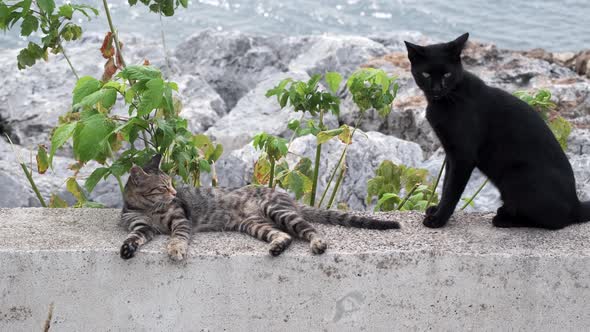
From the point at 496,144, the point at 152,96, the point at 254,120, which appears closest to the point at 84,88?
the point at 152,96

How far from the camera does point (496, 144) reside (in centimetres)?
377

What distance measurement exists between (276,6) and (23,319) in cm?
1065

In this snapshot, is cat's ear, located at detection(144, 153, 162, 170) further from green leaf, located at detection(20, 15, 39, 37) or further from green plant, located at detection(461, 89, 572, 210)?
green plant, located at detection(461, 89, 572, 210)

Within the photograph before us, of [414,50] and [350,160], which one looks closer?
[414,50]

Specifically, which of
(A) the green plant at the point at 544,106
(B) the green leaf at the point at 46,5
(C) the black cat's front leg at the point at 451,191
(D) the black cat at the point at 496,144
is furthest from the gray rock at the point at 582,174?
(B) the green leaf at the point at 46,5

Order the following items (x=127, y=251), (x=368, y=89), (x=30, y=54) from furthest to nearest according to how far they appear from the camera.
→ (x=30, y=54) → (x=368, y=89) → (x=127, y=251)

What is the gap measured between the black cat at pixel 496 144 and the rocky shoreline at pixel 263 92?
160cm

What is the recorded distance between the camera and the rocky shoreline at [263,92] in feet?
19.3

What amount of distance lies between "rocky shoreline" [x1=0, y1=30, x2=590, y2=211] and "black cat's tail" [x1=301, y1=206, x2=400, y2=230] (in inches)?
65.8

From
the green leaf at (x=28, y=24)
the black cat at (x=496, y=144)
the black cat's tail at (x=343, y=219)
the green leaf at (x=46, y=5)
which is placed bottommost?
the black cat's tail at (x=343, y=219)

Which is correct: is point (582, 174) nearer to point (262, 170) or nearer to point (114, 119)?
point (262, 170)

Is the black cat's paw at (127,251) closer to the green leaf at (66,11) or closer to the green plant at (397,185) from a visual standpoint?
the green leaf at (66,11)

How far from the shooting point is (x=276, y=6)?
1355cm

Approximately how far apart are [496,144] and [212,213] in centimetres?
144
